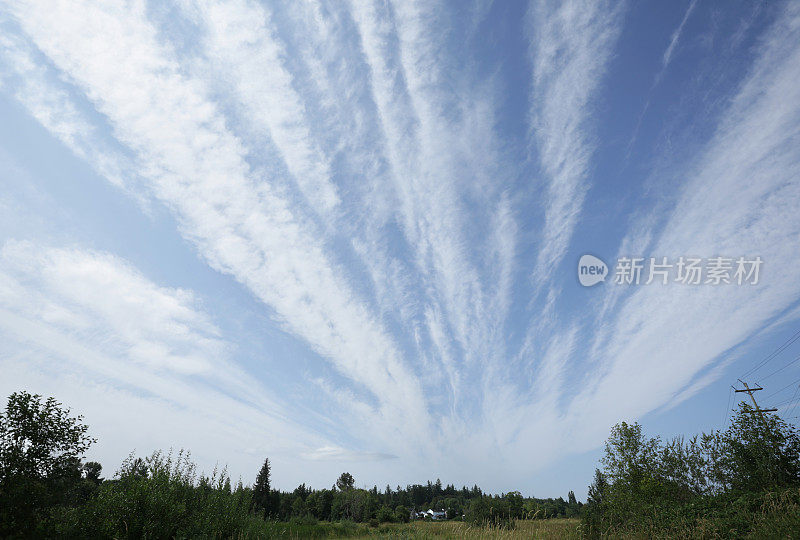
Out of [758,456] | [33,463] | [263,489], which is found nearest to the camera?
[33,463]

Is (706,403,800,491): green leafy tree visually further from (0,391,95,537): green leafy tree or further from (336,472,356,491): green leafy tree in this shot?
(336,472,356,491): green leafy tree

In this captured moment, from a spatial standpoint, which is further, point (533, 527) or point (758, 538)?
point (533, 527)

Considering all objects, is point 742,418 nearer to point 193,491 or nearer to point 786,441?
point 786,441

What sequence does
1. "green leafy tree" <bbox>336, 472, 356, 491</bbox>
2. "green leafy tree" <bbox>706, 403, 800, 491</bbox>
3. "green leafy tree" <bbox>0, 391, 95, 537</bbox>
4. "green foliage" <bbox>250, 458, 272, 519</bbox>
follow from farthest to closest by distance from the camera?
"green leafy tree" <bbox>336, 472, 356, 491</bbox> < "green foliage" <bbox>250, 458, 272, 519</bbox> < "green leafy tree" <bbox>706, 403, 800, 491</bbox> < "green leafy tree" <bbox>0, 391, 95, 537</bbox>

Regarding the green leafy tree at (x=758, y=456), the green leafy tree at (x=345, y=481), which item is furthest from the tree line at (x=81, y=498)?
the green leafy tree at (x=345, y=481)

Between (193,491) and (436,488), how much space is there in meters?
126

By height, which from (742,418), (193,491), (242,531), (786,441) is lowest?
(242,531)

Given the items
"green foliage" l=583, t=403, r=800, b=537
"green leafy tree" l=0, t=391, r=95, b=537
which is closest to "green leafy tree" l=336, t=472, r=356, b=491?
"green foliage" l=583, t=403, r=800, b=537

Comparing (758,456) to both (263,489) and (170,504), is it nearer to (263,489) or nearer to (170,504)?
(170,504)

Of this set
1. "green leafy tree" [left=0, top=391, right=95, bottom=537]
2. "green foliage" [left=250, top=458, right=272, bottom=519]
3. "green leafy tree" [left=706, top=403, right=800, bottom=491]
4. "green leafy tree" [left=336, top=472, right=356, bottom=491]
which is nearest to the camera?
"green leafy tree" [left=0, top=391, right=95, bottom=537]

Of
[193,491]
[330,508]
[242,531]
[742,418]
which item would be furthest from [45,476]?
[330,508]

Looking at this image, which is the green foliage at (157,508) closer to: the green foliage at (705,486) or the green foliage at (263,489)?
the green foliage at (705,486)

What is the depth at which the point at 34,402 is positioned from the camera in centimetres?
1068

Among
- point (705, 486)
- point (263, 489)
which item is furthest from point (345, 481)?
point (705, 486)
